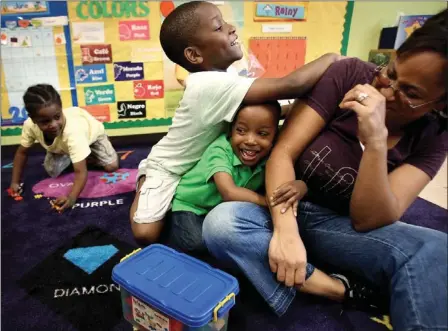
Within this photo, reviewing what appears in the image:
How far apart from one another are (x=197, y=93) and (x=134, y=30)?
1198 millimetres

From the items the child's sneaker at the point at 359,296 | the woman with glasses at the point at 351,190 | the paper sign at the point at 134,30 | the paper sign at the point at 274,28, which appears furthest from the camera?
the paper sign at the point at 134,30

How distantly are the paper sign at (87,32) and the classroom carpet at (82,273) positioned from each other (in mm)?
791

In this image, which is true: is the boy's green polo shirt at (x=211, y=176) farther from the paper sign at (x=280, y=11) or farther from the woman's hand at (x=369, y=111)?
the paper sign at (x=280, y=11)

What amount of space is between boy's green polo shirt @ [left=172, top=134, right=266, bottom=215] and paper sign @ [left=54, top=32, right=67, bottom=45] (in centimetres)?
A: 127

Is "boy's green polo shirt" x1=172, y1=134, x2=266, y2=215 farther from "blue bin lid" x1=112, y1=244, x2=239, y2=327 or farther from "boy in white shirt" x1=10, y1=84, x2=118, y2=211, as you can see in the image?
"boy in white shirt" x1=10, y1=84, x2=118, y2=211

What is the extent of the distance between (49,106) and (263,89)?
3.07 feet

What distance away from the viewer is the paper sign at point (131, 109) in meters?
1.90

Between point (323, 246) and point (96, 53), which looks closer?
point (323, 246)

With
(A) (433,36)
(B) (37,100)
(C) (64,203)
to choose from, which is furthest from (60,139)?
(A) (433,36)

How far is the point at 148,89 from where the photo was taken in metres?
1.88

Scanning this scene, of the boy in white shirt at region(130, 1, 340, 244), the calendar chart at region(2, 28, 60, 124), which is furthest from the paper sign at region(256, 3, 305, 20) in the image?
the calendar chart at region(2, 28, 60, 124)

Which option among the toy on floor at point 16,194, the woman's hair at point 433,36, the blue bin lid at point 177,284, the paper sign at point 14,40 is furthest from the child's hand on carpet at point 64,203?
the woman's hair at point 433,36

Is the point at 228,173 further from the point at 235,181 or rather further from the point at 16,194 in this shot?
the point at 16,194

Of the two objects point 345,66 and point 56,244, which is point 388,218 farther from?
point 56,244
